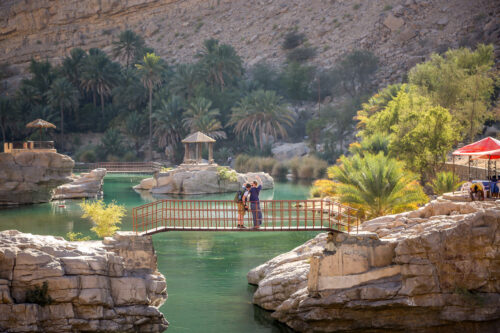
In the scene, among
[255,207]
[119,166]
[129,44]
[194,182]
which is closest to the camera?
[255,207]

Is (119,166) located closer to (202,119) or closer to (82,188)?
(202,119)

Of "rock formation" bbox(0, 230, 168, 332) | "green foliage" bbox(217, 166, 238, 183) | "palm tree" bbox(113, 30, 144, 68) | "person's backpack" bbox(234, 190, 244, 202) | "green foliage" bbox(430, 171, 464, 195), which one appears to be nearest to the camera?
"rock formation" bbox(0, 230, 168, 332)

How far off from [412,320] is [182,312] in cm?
621

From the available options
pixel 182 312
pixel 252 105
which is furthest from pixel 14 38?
pixel 182 312

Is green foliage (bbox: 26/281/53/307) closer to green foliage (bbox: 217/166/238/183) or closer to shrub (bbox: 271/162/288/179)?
green foliage (bbox: 217/166/238/183)

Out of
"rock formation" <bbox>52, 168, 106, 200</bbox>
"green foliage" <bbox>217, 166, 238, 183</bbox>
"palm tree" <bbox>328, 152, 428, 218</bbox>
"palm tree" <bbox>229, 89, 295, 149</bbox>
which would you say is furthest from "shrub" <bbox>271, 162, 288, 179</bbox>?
"palm tree" <bbox>328, 152, 428, 218</bbox>

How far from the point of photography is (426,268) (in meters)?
13.8

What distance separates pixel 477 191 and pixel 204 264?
10.0 metres

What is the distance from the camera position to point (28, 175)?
1430 inches

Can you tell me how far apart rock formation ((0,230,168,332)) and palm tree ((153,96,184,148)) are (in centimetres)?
4953

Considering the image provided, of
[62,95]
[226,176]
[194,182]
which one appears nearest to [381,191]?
[194,182]

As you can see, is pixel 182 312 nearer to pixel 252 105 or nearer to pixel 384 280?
pixel 384 280

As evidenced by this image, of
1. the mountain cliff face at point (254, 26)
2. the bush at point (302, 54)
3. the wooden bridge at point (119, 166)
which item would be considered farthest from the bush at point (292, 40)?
the wooden bridge at point (119, 166)

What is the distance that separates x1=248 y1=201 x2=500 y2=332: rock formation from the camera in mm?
13758
